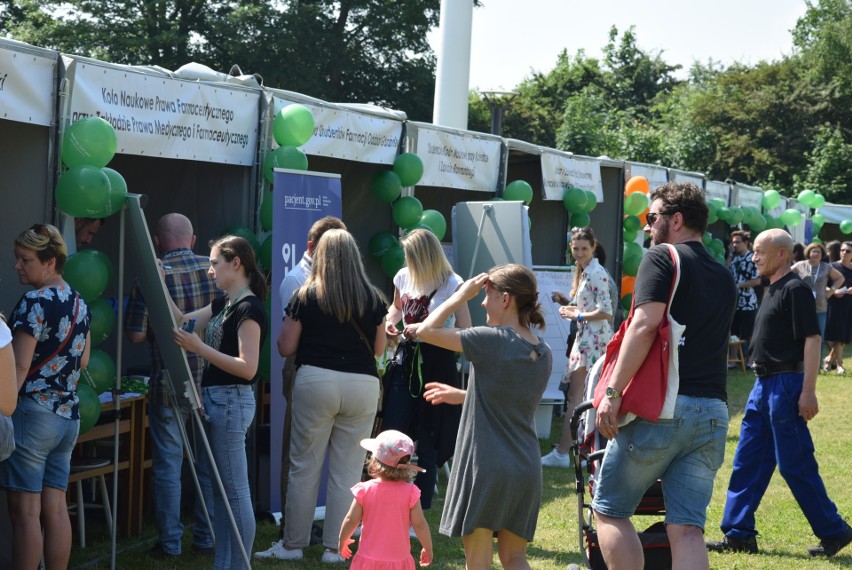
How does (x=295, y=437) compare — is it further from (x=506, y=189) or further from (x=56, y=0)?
(x=56, y=0)

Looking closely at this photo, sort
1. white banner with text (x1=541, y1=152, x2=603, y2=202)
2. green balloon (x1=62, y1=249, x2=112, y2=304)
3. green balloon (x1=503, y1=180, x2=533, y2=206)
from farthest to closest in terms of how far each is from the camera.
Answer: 1. white banner with text (x1=541, y1=152, x2=603, y2=202)
2. green balloon (x1=503, y1=180, x2=533, y2=206)
3. green balloon (x1=62, y1=249, x2=112, y2=304)

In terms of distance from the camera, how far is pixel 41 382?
13.8ft

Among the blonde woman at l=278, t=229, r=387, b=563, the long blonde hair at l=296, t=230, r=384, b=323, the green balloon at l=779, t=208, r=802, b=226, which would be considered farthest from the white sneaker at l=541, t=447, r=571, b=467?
the green balloon at l=779, t=208, r=802, b=226

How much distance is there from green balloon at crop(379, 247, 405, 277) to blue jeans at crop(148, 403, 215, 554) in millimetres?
2774

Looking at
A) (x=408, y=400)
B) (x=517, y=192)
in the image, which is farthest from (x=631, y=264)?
(x=408, y=400)

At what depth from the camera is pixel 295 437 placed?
5133mm

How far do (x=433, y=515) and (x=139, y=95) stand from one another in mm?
2943

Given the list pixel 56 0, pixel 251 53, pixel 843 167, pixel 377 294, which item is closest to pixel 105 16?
pixel 56 0

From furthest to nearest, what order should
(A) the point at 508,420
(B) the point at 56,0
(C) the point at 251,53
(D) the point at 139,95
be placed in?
(B) the point at 56,0
(C) the point at 251,53
(D) the point at 139,95
(A) the point at 508,420

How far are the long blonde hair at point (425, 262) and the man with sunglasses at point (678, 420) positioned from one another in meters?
1.87

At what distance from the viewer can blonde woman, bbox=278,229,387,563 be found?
4945 mm

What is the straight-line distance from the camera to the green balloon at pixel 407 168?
7789mm

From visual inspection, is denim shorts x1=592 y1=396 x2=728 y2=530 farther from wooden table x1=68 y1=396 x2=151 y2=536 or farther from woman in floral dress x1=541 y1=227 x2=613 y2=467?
woman in floral dress x1=541 y1=227 x2=613 y2=467

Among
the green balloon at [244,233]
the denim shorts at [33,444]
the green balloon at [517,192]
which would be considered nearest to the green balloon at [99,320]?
the denim shorts at [33,444]
